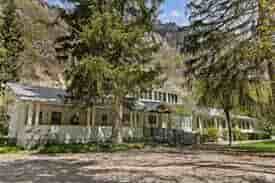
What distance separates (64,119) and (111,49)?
718 centimetres

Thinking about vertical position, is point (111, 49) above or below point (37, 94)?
above

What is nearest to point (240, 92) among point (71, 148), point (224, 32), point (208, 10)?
point (224, 32)

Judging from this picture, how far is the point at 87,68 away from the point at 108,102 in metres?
5.15

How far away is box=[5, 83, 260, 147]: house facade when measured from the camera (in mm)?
17688

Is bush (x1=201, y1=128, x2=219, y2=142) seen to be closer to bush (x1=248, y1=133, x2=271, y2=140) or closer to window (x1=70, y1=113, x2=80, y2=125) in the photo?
bush (x1=248, y1=133, x2=271, y2=140)

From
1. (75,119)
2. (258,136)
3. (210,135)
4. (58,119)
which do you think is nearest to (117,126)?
(75,119)

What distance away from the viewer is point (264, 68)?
1185 cm

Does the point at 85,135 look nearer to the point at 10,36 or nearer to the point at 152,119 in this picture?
the point at 152,119

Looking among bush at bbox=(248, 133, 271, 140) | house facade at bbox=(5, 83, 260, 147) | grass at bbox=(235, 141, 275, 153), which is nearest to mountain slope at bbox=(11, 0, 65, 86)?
house facade at bbox=(5, 83, 260, 147)

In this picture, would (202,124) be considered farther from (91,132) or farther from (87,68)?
(87,68)

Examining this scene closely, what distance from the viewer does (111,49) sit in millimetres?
16781

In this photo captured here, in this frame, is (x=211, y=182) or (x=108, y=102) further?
(x=108, y=102)

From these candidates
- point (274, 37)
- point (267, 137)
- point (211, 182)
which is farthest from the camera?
point (267, 137)

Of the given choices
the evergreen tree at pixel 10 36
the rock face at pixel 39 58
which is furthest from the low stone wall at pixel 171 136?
the rock face at pixel 39 58
